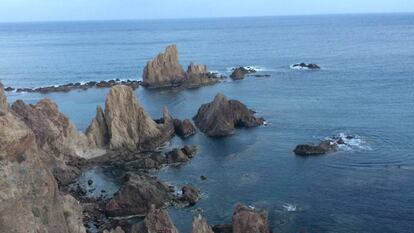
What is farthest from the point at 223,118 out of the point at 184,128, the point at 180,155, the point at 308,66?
the point at 308,66

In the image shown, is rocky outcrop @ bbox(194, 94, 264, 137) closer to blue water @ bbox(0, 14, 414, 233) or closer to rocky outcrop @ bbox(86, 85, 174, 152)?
blue water @ bbox(0, 14, 414, 233)

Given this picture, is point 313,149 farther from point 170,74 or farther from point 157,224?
point 170,74

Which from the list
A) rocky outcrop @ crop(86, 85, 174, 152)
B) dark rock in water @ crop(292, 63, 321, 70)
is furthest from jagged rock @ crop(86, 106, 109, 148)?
dark rock in water @ crop(292, 63, 321, 70)

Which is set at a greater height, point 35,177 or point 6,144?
point 6,144

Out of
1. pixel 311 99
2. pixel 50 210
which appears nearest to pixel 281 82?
pixel 311 99

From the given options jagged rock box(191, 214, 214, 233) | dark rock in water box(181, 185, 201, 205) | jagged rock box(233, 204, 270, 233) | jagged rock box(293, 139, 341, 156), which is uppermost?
jagged rock box(191, 214, 214, 233)

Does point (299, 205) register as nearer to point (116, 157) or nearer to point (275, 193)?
point (275, 193)
